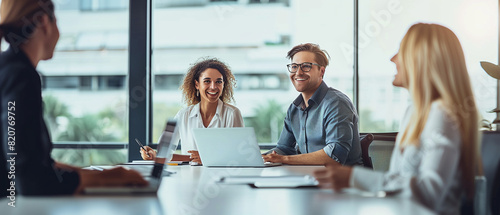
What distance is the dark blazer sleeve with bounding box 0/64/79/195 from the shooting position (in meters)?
1.33

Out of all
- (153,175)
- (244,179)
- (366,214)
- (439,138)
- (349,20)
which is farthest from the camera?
(349,20)

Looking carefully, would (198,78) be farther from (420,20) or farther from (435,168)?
(435,168)

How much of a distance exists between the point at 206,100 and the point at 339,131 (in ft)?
3.64

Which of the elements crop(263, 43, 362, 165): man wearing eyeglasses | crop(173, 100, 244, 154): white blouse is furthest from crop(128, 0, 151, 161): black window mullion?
crop(263, 43, 362, 165): man wearing eyeglasses

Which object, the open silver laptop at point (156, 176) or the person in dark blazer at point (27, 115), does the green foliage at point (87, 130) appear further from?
the person in dark blazer at point (27, 115)

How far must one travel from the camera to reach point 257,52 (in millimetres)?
4930

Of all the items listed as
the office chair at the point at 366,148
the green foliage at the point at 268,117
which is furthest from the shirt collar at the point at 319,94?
the green foliage at the point at 268,117

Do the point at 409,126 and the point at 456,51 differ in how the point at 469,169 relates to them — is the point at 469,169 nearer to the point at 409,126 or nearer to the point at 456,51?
the point at 409,126

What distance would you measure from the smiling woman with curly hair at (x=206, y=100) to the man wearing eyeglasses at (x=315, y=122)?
17.9 inches

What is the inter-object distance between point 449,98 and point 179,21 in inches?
149

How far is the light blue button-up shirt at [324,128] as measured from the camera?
2988mm

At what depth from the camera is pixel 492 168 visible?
1.68 meters

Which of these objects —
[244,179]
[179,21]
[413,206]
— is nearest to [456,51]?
[413,206]

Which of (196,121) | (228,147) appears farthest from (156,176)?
(196,121)
